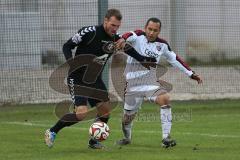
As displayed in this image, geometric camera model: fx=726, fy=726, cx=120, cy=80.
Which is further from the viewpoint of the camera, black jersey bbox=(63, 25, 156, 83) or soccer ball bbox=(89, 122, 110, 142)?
black jersey bbox=(63, 25, 156, 83)

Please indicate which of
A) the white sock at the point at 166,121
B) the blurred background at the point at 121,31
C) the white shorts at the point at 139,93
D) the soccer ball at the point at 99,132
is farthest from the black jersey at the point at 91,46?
the blurred background at the point at 121,31

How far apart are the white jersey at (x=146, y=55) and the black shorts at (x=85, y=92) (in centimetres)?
74

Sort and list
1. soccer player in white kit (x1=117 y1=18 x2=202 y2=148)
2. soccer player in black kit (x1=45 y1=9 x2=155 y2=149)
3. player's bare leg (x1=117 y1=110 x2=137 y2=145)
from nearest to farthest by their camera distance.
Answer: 1. soccer player in black kit (x1=45 y1=9 x2=155 y2=149)
2. soccer player in white kit (x1=117 y1=18 x2=202 y2=148)
3. player's bare leg (x1=117 y1=110 x2=137 y2=145)

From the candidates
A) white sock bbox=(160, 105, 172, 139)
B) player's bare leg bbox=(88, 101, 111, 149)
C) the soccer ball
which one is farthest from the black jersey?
white sock bbox=(160, 105, 172, 139)

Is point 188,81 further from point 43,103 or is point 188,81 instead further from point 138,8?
point 43,103

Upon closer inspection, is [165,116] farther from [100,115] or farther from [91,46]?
[91,46]

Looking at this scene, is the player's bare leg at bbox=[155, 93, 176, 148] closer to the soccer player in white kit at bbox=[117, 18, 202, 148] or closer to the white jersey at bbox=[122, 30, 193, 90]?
the soccer player in white kit at bbox=[117, 18, 202, 148]

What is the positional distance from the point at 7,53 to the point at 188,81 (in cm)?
494

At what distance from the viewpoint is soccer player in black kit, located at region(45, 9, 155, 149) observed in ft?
34.6

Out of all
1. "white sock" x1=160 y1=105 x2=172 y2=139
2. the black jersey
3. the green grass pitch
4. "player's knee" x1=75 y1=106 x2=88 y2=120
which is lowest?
the green grass pitch

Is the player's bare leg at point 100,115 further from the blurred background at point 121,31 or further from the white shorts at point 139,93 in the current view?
the blurred background at point 121,31

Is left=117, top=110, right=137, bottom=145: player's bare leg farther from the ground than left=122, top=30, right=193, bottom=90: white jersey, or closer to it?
closer to it

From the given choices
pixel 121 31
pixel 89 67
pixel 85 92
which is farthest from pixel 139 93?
pixel 121 31

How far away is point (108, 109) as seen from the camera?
11.0 m
